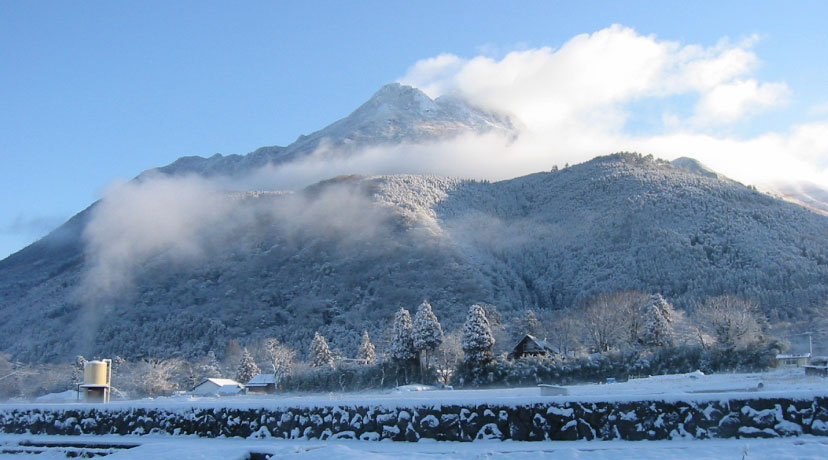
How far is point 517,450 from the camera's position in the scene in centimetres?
1061

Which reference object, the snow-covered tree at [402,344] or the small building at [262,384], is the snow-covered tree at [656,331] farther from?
the small building at [262,384]

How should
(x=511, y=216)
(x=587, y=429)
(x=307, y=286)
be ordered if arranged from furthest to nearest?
1. (x=511, y=216)
2. (x=307, y=286)
3. (x=587, y=429)

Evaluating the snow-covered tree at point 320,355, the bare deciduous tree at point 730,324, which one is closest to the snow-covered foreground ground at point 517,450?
the bare deciduous tree at point 730,324

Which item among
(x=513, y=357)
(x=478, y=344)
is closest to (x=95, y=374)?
(x=478, y=344)

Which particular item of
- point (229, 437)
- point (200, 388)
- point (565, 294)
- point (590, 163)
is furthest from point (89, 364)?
point (590, 163)

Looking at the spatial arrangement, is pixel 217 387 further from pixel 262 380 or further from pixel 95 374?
pixel 95 374

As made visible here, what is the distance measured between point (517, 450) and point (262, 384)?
51077 mm

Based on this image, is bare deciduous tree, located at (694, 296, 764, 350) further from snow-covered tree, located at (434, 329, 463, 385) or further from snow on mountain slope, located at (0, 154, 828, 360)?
snow-covered tree, located at (434, 329, 463, 385)

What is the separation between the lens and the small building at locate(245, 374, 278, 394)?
57406 mm

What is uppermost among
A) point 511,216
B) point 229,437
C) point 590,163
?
point 590,163

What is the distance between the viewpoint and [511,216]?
137 meters

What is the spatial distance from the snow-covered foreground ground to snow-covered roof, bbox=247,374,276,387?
47573mm

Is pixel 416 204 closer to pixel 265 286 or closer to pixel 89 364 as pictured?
pixel 265 286

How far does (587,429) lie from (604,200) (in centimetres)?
11314
